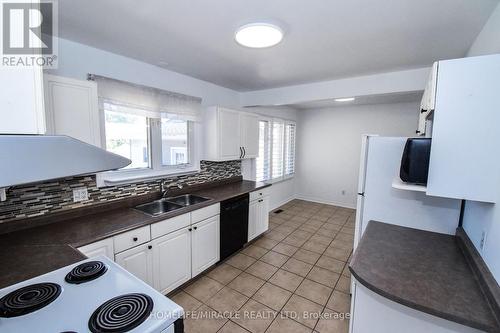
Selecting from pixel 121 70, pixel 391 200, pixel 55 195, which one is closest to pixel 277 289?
pixel 391 200

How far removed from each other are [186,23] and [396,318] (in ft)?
7.40

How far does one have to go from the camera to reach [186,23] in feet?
5.31

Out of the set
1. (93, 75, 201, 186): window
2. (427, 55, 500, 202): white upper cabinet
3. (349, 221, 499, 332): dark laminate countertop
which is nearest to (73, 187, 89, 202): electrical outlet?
(93, 75, 201, 186): window

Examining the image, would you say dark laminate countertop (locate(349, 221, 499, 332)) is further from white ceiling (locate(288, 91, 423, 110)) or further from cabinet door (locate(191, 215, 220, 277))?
white ceiling (locate(288, 91, 423, 110))

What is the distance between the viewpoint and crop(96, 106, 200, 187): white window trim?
7.07ft

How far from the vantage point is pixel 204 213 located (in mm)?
2428

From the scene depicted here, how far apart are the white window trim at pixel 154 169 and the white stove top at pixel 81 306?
1093 mm

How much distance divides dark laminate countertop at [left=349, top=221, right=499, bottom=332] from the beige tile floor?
881mm

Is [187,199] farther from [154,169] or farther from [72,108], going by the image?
[72,108]

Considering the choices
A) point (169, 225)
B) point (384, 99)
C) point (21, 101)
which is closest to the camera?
point (21, 101)

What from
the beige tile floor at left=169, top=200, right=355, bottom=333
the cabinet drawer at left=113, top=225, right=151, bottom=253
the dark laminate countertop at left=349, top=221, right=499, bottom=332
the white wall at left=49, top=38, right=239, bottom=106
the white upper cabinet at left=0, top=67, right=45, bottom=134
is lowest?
the beige tile floor at left=169, top=200, right=355, bottom=333

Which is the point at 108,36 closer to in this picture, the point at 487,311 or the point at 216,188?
the point at 216,188

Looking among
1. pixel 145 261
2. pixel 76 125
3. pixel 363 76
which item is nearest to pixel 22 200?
pixel 76 125

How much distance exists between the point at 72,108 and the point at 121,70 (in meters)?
0.81
